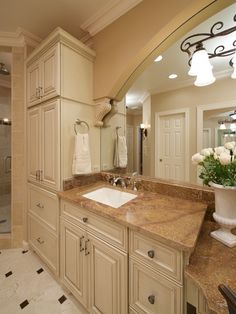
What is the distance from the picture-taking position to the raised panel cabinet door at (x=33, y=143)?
1.82 m

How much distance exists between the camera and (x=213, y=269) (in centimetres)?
72

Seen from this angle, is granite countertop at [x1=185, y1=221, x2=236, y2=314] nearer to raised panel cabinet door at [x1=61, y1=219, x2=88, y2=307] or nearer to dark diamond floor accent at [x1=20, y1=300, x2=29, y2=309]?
raised panel cabinet door at [x1=61, y1=219, x2=88, y2=307]

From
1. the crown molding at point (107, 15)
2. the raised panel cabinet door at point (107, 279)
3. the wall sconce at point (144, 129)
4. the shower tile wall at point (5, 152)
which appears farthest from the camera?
the shower tile wall at point (5, 152)

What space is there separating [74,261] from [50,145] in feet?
3.40

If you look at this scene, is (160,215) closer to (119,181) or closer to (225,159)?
(225,159)

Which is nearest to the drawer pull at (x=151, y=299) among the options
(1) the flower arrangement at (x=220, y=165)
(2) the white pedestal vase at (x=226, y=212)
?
(2) the white pedestal vase at (x=226, y=212)

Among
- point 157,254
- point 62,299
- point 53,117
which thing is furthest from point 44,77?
point 62,299

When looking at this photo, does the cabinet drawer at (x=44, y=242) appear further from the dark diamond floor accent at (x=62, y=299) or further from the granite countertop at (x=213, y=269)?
the granite countertop at (x=213, y=269)

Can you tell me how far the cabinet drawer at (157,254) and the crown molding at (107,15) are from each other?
1.84 meters

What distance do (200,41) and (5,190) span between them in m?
3.83

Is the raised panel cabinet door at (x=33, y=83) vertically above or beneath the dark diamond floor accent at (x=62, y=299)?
above

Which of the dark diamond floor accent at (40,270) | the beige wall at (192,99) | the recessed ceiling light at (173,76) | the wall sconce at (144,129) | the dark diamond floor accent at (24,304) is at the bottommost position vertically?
the dark diamond floor accent at (24,304)

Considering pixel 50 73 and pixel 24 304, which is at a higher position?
pixel 50 73

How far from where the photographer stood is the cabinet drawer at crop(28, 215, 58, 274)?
160 centimetres
